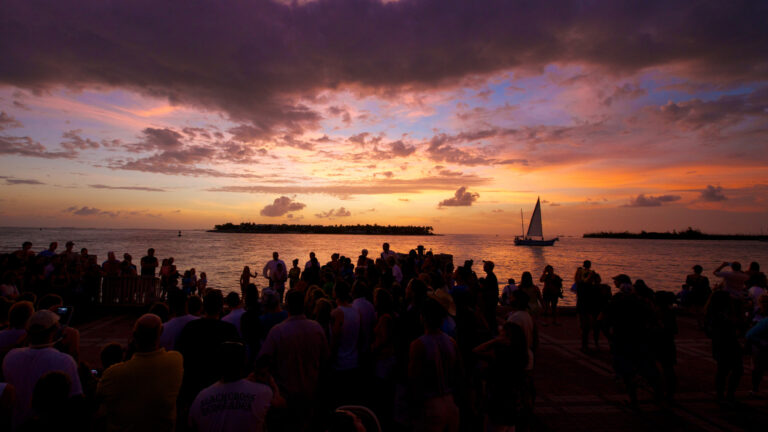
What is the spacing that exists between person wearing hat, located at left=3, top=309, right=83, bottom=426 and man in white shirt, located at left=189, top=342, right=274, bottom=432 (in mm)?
1309

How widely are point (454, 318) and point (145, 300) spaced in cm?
1141

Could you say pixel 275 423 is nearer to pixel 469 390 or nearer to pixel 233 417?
pixel 233 417

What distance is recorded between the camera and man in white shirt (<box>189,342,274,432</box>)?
2393 millimetres

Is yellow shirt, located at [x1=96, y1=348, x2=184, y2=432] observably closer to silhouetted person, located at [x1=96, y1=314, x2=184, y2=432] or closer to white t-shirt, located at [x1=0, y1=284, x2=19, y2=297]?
silhouetted person, located at [x1=96, y1=314, x2=184, y2=432]

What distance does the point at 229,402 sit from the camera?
2416mm

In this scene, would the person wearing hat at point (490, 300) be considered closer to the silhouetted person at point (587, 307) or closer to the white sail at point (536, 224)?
the silhouetted person at point (587, 307)

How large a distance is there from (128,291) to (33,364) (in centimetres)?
1066

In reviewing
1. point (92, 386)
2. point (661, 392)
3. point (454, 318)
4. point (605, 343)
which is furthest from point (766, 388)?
point (92, 386)

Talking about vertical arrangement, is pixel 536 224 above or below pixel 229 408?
above

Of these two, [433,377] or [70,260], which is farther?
[70,260]

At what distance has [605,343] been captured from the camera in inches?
374

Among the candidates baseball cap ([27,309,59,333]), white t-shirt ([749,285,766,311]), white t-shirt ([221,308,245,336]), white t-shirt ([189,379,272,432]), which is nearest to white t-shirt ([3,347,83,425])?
baseball cap ([27,309,59,333])

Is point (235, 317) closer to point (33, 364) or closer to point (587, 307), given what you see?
point (33, 364)

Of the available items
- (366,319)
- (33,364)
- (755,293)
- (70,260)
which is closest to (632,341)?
(366,319)
